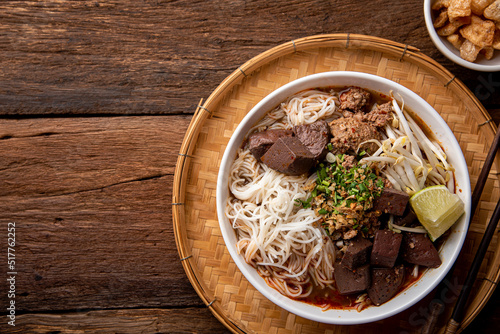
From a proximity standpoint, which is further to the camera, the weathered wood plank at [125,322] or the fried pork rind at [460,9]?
the weathered wood plank at [125,322]

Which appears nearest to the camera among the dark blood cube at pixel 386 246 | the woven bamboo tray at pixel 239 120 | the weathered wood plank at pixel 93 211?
the dark blood cube at pixel 386 246

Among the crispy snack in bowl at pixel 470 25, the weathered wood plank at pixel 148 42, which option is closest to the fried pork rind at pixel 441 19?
the crispy snack in bowl at pixel 470 25

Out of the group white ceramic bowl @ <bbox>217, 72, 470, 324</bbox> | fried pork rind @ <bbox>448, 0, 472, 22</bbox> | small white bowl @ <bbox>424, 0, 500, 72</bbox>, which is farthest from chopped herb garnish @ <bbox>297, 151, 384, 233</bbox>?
fried pork rind @ <bbox>448, 0, 472, 22</bbox>

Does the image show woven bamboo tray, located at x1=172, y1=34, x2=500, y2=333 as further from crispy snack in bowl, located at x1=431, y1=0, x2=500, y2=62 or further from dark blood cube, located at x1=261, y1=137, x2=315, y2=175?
dark blood cube, located at x1=261, y1=137, x2=315, y2=175

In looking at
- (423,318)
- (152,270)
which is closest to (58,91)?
(152,270)

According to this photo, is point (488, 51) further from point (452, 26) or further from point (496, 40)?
point (452, 26)

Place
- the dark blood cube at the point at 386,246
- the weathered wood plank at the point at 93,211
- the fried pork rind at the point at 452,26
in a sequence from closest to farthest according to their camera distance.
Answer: the dark blood cube at the point at 386,246 < the fried pork rind at the point at 452,26 < the weathered wood plank at the point at 93,211

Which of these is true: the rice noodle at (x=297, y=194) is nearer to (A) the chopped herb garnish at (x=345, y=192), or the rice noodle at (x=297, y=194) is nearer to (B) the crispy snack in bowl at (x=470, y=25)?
(A) the chopped herb garnish at (x=345, y=192)
